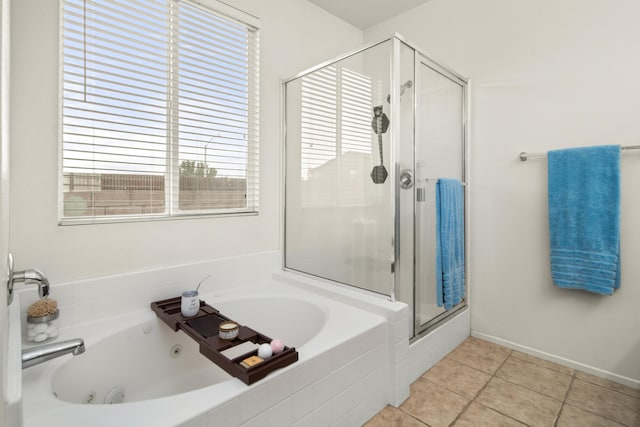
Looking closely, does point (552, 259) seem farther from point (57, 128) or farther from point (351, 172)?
point (57, 128)

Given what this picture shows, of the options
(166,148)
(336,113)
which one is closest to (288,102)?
(336,113)

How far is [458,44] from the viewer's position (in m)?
2.56

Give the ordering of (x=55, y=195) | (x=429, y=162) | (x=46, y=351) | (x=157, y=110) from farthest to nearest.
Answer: (x=429, y=162) → (x=157, y=110) → (x=55, y=195) → (x=46, y=351)

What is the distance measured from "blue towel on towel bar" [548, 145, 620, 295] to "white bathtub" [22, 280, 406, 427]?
43.7 inches

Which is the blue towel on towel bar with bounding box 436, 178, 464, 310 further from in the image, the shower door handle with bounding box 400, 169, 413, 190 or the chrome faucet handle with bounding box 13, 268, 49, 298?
the chrome faucet handle with bounding box 13, 268, 49, 298

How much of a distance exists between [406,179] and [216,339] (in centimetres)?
129

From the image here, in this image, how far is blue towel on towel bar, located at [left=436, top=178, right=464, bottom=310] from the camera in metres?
2.15

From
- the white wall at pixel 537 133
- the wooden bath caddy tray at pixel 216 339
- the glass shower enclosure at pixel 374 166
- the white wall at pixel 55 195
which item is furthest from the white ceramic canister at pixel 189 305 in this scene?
the white wall at pixel 537 133

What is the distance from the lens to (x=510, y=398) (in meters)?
1.82

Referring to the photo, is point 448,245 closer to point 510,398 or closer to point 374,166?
point 374,166

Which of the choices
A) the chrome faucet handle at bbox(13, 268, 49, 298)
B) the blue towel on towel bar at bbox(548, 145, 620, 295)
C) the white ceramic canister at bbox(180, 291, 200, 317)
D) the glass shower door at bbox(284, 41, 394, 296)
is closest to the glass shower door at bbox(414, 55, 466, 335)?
the glass shower door at bbox(284, 41, 394, 296)

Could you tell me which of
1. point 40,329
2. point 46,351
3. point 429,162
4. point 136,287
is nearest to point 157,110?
point 136,287

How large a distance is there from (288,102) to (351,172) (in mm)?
768

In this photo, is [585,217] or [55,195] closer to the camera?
[55,195]
